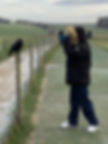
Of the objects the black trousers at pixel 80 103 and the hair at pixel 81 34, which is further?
the black trousers at pixel 80 103

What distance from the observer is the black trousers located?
465 cm

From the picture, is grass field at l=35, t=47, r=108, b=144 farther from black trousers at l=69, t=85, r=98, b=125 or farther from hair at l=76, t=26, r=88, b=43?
hair at l=76, t=26, r=88, b=43

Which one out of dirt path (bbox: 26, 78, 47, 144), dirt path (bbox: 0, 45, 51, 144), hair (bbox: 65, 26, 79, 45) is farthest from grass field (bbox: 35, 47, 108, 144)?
hair (bbox: 65, 26, 79, 45)

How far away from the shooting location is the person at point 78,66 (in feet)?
14.0

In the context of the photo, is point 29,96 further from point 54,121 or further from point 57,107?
point 54,121

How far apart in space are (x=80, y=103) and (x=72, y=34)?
3.43ft

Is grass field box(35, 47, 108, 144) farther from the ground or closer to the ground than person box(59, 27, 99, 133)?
closer to the ground

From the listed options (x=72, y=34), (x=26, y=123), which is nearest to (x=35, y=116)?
(x=26, y=123)

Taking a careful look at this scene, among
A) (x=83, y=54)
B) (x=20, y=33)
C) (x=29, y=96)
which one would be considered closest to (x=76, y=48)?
(x=83, y=54)

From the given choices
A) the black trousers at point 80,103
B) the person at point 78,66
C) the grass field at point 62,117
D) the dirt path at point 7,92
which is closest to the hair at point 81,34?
the person at point 78,66

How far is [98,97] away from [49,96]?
100 centimetres

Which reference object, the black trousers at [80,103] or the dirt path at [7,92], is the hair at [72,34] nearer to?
the black trousers at [80,103]

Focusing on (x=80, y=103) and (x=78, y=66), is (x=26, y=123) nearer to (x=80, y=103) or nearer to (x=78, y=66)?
(x=80, y=103)

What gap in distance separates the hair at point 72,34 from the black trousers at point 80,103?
A: 611 millimetres
